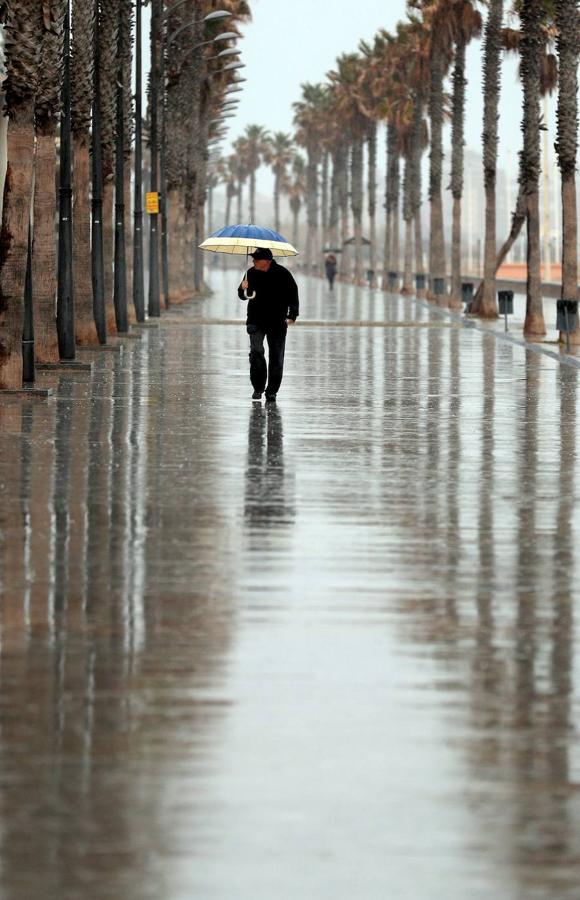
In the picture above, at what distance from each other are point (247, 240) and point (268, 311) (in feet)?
16.4

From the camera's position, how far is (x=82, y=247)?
36781mm

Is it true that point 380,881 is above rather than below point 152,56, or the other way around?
below

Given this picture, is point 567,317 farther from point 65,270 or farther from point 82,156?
point 65,270

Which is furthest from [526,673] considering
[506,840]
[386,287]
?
[386,287]

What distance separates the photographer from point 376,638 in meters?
9.31

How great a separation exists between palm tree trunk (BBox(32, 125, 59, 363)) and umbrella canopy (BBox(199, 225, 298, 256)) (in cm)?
228

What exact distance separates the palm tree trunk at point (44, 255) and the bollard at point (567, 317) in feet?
40.3

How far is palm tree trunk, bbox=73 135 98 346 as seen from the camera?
36625 millimetres

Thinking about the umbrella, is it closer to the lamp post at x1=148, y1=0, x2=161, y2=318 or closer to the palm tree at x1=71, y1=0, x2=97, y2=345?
the palm tree at x1=71, y1=0, x2=97, y2=345

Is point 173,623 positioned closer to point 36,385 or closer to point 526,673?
point 526,673

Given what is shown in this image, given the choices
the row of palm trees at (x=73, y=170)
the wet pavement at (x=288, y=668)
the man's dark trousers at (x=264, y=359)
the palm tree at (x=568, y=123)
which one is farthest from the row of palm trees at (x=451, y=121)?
the wet pavement at (x=288, y=668)

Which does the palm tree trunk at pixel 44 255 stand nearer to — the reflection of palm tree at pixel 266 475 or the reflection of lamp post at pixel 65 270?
the reflection of lamp post at pixel 65 270

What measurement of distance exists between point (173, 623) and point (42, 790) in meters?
3.21

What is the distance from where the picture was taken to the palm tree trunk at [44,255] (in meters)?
31.1
